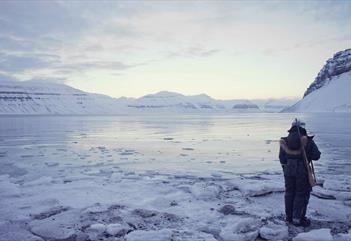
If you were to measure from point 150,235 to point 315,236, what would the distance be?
8.22 ft

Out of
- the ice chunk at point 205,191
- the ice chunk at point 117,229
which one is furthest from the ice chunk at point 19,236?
the ice chunk at point 205,191

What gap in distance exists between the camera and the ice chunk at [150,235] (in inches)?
228

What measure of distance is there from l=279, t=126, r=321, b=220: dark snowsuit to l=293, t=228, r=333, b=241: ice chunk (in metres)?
0.55

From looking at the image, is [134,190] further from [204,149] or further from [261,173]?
[204,149]

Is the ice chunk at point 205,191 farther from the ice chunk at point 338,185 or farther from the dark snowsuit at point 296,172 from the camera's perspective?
the ice chunk at point 338,185

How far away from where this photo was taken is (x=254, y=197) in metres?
8.34

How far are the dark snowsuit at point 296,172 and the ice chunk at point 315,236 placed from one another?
0.55m

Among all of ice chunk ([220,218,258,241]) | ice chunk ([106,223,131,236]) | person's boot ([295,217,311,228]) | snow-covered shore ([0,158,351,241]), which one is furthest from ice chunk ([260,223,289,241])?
ice chunk ([106,223,131,236])

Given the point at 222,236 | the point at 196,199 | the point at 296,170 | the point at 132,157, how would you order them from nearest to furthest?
the point at 222,236, the point at 296,170, the point at 196,199, the point at 132,157

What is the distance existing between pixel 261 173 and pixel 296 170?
5.05m

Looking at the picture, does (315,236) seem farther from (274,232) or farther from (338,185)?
(338,185)

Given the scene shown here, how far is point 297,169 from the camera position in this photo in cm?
636

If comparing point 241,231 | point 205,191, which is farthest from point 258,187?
point 241,231

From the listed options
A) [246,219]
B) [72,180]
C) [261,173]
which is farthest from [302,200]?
[72,180]
